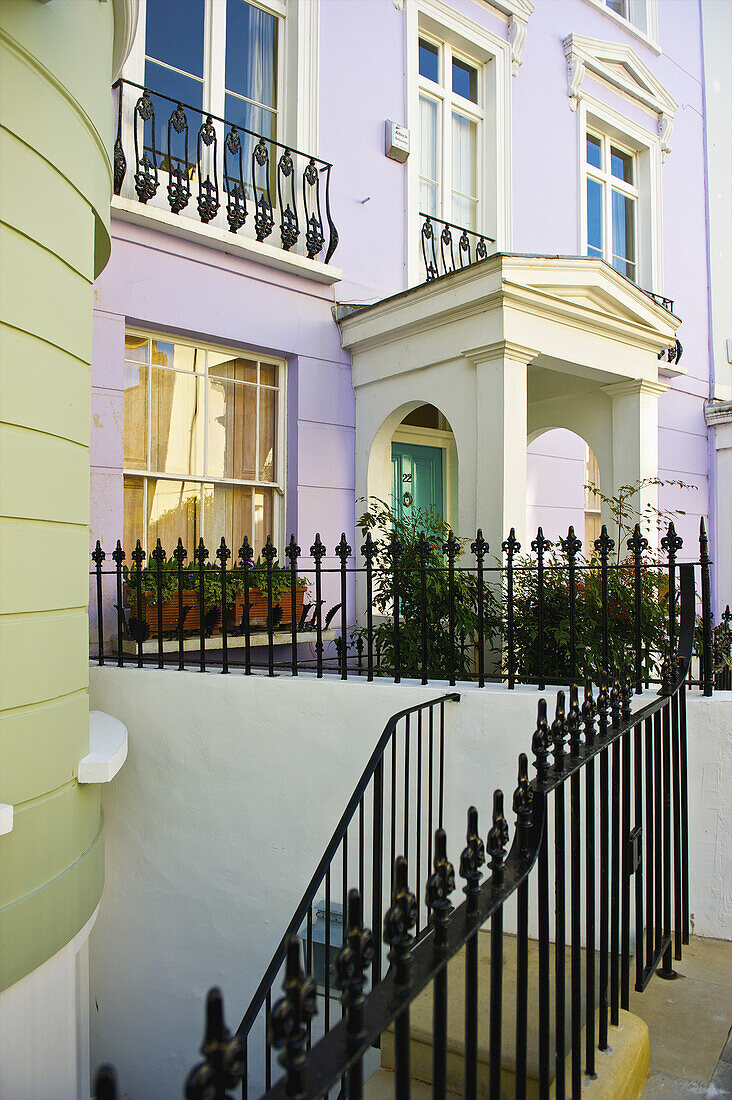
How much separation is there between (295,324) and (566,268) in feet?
7.93

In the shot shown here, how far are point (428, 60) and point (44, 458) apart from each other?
295 inches

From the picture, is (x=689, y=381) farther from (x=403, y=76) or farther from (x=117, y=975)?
(x=117, y=975)

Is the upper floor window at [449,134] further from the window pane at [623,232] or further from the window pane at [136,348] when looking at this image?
the window pane at [136,348]

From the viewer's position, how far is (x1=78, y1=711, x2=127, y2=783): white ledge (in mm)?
3297

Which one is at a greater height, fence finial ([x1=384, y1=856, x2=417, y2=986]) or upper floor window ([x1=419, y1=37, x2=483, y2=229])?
upper floor window ([x1=419, y1=37, x2=483, y2=229])

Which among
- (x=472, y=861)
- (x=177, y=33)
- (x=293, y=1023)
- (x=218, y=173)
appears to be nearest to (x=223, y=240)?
(x=218, y=173)

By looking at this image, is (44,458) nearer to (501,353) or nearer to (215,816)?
(215,816)

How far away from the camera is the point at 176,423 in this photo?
21.5 ft

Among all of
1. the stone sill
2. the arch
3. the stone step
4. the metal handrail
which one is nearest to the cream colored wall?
the metal handrail

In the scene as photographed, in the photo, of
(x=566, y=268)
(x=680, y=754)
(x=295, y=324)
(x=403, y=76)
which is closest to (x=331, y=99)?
(x=403, y=76)

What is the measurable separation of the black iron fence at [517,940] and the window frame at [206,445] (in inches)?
140

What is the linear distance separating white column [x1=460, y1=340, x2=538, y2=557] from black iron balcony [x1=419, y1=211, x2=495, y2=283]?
88.8 inches

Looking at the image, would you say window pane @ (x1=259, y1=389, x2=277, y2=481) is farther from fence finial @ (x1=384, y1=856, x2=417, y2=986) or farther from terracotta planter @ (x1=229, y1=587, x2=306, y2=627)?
fence finial @ (x1=384, y1=856, x2=417, y2=986)

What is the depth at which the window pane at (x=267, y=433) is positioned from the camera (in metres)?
7.02
